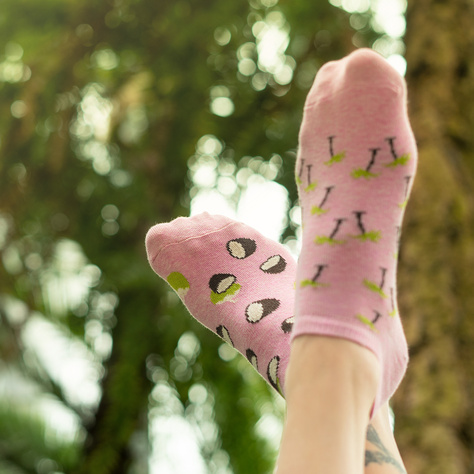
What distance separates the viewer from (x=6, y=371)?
132 cm

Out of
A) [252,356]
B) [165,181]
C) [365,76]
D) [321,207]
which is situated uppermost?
[165,181]

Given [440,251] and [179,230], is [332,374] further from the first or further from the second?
[440,251]

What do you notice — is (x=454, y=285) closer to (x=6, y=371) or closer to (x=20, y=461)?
(x=6, y=371)

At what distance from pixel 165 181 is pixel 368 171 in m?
0.72

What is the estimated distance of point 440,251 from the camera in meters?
0.94

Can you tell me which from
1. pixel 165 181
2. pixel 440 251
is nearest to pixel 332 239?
pixel 440 251

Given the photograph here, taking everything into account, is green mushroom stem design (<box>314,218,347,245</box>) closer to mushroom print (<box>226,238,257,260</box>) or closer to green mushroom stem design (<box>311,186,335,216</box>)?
green mushroom stem design (<box>311,186,335,216</box>)

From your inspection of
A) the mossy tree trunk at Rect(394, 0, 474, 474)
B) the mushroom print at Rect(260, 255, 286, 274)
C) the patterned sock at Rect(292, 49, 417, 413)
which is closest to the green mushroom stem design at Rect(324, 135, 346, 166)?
the patterned sock at Rect(292, 49, 417, 413)

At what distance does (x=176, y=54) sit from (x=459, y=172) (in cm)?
59

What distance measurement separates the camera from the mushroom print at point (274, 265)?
795 mm

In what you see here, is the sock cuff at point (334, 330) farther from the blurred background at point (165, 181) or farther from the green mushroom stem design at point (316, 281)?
the blurred background at point (165, 181)

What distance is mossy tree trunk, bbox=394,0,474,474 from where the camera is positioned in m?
0.81

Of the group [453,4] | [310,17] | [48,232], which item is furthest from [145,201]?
[453,4]

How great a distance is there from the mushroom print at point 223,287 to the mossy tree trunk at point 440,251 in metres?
0.32
